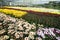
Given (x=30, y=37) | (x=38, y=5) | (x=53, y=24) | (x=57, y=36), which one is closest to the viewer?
(x=30, y=37)

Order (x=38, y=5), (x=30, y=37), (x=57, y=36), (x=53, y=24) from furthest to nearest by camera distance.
Answer: (x=38, y=5) < (x=53, y=24) < (x=57, y=36) < (x=30, y=37)

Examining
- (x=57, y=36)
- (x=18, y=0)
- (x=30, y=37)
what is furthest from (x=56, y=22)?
(x=18, y=0)

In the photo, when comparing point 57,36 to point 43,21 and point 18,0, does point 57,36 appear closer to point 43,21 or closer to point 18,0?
point 43,21

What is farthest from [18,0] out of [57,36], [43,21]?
[57,36]

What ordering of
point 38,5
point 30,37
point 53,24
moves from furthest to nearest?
point 38,5 < point 53,24 < point 30,37

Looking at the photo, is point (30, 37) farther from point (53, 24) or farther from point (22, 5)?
point (22, 5)

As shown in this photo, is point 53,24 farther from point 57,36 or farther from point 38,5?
point 38,5

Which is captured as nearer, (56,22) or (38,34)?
(38,34)

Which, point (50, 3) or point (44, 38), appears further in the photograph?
point (50, 3)

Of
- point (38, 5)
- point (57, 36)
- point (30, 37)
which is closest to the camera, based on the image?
point (30, 37)
